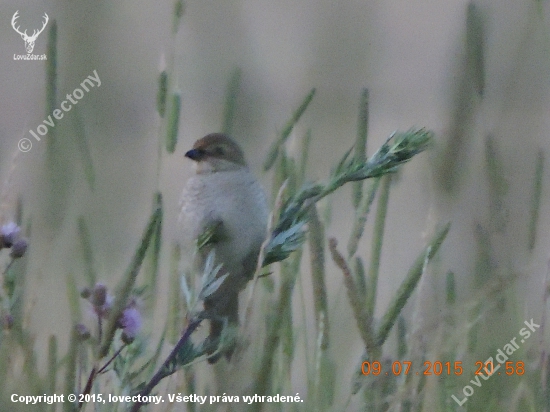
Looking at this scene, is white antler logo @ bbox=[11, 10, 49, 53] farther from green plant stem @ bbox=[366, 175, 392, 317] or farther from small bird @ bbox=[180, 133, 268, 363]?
green plant stem @ bbox=[366, 175, 392, 317]

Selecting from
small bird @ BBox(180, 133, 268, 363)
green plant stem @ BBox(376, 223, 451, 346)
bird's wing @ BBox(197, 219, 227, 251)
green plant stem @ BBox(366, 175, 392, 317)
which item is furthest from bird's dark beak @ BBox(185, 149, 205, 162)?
green plant stem @ BBox(376, 223, 451, 346)

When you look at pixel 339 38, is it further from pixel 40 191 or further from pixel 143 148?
pixel 40 191

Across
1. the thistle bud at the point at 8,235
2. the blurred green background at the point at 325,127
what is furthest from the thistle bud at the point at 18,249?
the blurred green background at the point at 325,127

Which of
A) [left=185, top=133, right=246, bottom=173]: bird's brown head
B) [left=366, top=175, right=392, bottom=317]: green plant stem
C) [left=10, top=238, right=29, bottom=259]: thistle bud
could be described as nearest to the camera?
[left=10, top=238, right=29, bottom=259]: thistle bud

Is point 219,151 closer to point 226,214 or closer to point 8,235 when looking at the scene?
point 226,214

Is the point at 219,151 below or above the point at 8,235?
above

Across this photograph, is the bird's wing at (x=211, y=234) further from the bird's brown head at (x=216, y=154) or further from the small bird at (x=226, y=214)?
the bird's brown head at (x=216, y=154)

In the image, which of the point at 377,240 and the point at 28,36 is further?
the point at 28,36

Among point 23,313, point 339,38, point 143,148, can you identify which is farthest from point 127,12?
point 23,313

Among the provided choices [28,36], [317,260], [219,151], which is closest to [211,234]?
[317,260]
